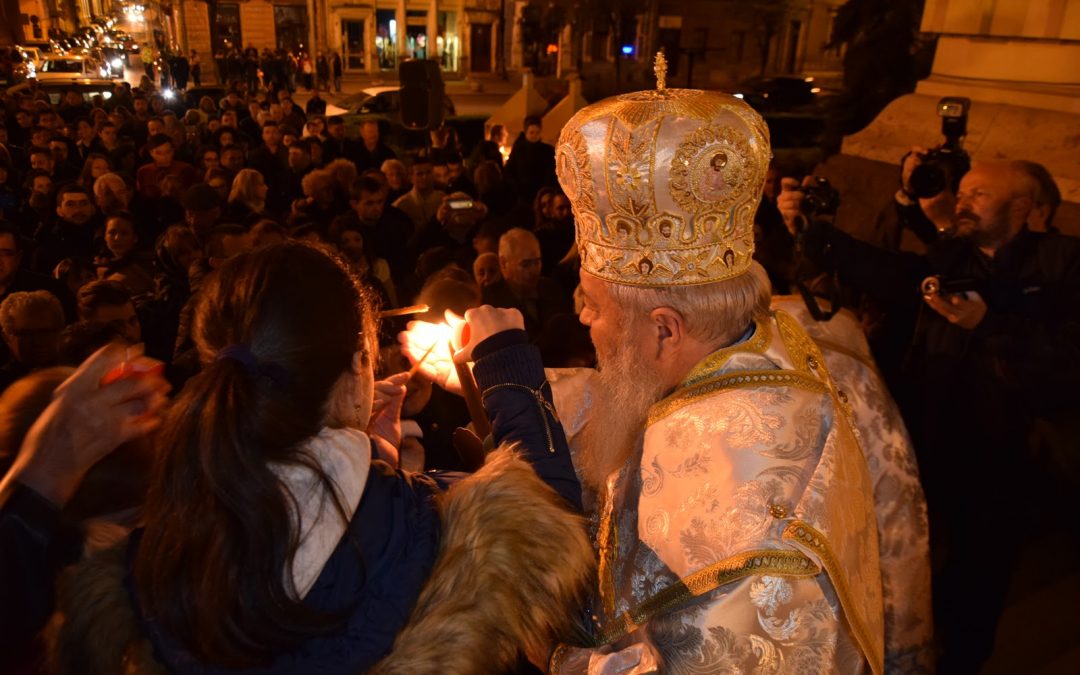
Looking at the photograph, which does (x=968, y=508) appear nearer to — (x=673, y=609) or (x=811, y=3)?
(x=673, y=609)

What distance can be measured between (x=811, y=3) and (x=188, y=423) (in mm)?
46365

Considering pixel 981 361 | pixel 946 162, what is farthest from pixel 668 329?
pixel 946 162

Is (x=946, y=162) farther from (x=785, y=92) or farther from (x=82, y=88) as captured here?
(x=82, y=88)

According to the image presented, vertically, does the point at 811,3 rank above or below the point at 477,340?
above

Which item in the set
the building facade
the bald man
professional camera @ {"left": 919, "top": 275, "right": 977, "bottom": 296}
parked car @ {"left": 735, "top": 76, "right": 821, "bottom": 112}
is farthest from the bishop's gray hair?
the building facade

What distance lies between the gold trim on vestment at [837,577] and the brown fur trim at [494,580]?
17.5 inches

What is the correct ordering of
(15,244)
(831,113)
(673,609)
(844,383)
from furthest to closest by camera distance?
(831,113)
(15,244)
(844,383)
(673,609)

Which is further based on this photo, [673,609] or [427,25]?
[427,25]

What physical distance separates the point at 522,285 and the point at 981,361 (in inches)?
102

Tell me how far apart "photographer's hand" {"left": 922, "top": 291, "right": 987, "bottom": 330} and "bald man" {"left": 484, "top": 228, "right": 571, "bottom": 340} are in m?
2.13

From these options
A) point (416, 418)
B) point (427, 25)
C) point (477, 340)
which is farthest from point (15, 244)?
point (427, 25)

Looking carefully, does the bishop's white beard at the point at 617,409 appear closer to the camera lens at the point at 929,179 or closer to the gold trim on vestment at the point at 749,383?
the gold trim on vestment at the point at 749,383

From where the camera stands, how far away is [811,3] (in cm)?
4122

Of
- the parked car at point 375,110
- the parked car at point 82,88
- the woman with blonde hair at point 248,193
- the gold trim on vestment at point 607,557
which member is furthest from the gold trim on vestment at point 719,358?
the parked car at point 82,88
